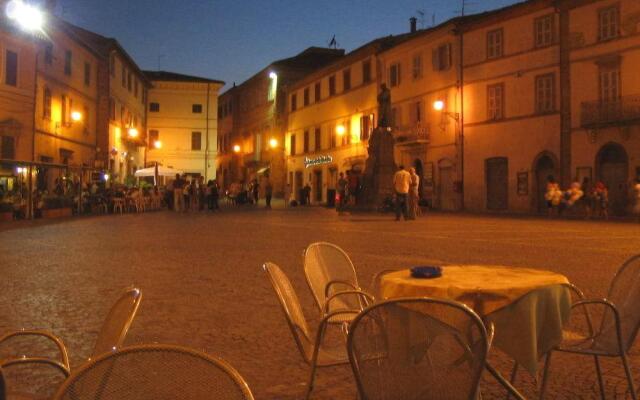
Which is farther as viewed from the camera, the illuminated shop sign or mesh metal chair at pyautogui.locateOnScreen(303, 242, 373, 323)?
the illuminated shop sign

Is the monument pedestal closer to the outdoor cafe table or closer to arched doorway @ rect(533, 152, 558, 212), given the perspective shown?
arched doorway @ rect(533, 152, 558, 212)

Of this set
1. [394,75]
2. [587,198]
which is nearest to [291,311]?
[587,198]

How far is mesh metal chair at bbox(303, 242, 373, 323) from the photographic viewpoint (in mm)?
4816

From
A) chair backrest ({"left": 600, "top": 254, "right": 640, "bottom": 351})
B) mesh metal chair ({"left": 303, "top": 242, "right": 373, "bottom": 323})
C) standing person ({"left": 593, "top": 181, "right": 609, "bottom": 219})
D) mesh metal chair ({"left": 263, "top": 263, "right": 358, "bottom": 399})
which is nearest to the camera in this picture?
mesh metal chair ({"left": 263, "top": 263, "right": 358, "bottom": 399})

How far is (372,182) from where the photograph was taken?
31047 mm

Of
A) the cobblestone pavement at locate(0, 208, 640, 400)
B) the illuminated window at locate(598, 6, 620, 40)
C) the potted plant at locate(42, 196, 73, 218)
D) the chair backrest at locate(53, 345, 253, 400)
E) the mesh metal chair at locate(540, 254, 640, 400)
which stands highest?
the illuminated window at locate(598, 6, 620, 40)

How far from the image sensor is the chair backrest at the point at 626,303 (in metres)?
3.81

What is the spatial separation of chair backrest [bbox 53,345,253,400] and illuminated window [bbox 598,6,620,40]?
3073 centimetres

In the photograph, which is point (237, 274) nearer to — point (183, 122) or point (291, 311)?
point (291, 311)

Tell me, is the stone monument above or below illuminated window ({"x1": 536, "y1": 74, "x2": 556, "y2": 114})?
below

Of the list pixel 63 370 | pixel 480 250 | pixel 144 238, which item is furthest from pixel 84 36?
pixel 63 370

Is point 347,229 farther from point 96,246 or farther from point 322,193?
point 322,193

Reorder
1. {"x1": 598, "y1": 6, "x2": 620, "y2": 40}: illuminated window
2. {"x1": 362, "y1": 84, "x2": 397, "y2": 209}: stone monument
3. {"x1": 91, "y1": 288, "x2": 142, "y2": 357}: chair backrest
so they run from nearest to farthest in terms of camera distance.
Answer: {"x1": 91, "y1": 288, "x2": 142, "y2": 357}: chair backrest → {"x1": 598, "y1": 6, "x2": 620, "y2": 40}: illuminated window → {"x1": 362, "y1": 84, "x2": 397, "y2": 209}: stone monument

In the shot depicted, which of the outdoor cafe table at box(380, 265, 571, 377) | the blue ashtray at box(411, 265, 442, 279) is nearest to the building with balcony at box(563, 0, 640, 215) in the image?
the blue ashtray at box(411, 265, 442, 279)
